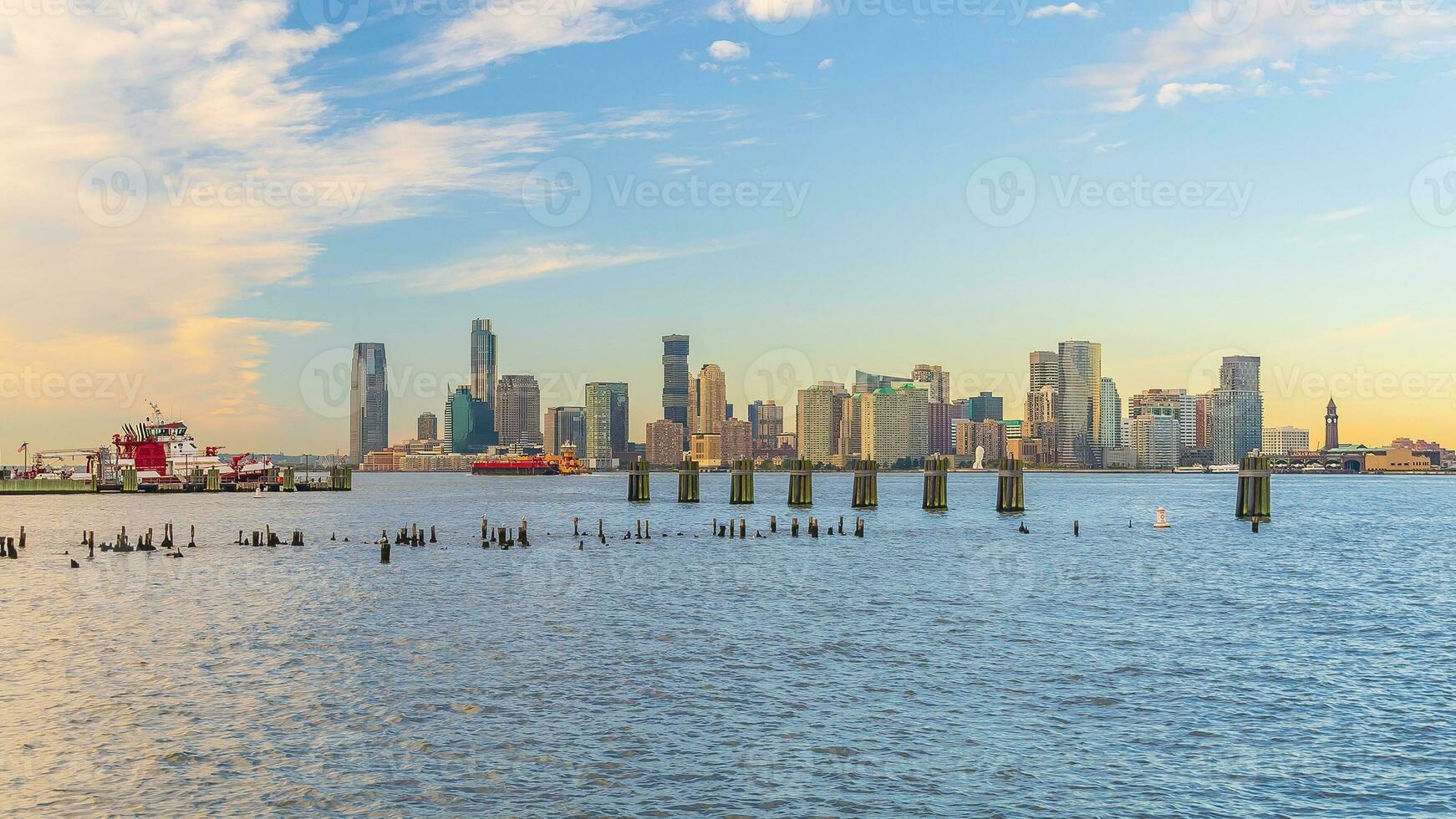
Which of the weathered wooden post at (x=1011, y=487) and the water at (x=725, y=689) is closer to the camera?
the water at (x=725, y=689)

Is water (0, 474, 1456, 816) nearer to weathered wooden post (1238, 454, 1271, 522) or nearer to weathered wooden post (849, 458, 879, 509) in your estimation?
weathered wooden post (1238, 454, 1271, 522)

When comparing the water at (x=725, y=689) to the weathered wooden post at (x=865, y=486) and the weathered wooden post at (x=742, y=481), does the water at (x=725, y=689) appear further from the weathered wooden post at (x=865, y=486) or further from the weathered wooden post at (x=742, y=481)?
the weathered wooden post at (x=742, y=481)

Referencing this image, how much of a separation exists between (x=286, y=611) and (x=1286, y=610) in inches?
1776

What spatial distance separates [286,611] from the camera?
167ft

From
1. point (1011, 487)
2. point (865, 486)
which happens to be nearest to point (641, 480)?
point (865, 486)

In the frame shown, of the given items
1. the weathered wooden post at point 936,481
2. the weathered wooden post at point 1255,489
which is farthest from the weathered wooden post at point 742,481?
the weathered wooden post at point 1255,489

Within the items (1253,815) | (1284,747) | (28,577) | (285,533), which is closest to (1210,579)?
(1284,747)

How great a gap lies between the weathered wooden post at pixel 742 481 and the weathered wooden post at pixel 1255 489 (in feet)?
196

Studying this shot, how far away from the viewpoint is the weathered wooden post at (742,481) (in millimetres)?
151750

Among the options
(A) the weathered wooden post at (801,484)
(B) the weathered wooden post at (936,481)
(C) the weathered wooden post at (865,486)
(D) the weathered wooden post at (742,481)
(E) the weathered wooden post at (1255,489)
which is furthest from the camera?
(D) the weathered wooden post at (742,481)

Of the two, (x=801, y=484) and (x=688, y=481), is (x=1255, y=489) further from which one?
(x=688, y=481)

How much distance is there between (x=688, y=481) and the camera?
165m

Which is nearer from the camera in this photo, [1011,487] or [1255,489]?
[1255,489]

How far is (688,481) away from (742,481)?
39.9 ft
